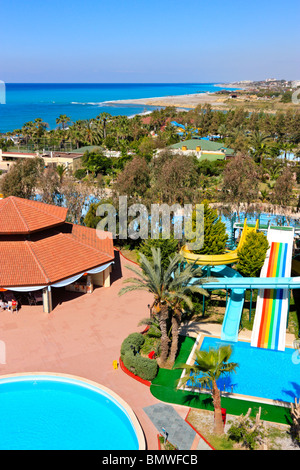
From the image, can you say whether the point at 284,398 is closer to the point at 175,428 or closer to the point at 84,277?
the point at 175,428

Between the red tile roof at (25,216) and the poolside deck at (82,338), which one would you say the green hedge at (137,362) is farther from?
the red tile roof at (25,216)

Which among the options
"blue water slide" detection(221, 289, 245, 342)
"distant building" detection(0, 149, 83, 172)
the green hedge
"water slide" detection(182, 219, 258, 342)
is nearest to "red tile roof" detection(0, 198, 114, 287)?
"water slide" detection(182, 219, 258, 342)

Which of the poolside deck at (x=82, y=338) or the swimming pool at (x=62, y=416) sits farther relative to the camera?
the poolside deck at (x=82, y=338)

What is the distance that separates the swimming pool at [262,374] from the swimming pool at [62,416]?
4.41 meters

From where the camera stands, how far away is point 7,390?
1636 centimetres

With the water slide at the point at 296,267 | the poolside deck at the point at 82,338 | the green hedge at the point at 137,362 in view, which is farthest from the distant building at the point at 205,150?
the green hedge at the point at 137,362

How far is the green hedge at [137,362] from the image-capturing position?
1662 centimetres

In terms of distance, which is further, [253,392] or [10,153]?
[10,153]

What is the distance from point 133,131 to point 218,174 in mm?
32509

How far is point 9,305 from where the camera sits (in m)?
22.1

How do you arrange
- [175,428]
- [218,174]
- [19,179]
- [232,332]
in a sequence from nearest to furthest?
[175,428] → [232,332] → [19,179] → [218,174]

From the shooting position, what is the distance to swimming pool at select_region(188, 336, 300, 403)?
53.3ft

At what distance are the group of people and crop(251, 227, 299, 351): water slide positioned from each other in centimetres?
1225
